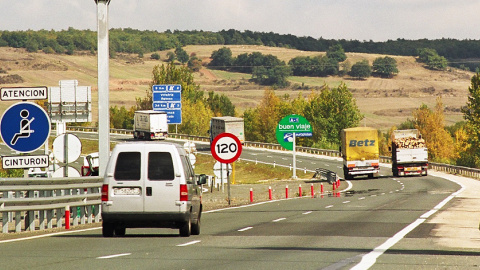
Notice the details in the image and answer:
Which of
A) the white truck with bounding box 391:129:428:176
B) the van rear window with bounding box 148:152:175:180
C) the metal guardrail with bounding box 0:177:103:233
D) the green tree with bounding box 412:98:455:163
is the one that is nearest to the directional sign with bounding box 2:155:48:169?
the metal guardrail with bounding box 0:177:103:233

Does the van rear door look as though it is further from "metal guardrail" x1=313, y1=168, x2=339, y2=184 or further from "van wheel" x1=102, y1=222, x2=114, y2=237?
"metal guardrail" x1=313, y1=168, x2=339, y2=184

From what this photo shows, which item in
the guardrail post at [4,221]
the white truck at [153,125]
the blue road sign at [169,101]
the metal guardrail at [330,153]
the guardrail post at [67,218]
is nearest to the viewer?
the guardrail post at [4,221]

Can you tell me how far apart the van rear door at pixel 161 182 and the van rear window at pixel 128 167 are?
19cm

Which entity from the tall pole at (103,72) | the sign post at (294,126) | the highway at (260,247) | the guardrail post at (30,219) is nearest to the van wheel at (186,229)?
the highway at (260,247)

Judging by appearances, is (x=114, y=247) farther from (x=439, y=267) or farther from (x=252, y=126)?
(x=252, y=126)

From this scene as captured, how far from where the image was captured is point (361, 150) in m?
62.7

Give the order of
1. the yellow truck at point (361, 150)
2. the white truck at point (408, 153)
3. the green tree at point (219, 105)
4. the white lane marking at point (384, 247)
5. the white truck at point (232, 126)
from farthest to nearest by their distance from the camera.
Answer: the green tree at point (219, 105), the white truck at point (232, 126), the white truck at point (408, 153), the yellow truck at point (361, 150), the white lane marking at point (384, 247)

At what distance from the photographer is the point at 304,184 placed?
59.7 metres

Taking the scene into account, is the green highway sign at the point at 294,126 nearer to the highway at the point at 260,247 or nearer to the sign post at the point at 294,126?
the sign post at the point at 294,126

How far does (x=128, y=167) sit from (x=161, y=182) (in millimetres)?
687

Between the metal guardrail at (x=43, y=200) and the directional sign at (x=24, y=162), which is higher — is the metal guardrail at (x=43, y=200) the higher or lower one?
the lower one

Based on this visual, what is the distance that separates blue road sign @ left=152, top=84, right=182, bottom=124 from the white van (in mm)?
42310

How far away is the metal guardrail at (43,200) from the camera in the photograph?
725 inches

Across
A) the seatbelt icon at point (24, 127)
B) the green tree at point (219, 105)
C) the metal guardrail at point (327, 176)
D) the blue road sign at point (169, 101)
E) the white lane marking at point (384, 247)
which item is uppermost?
the green tree at point (219, 105)
